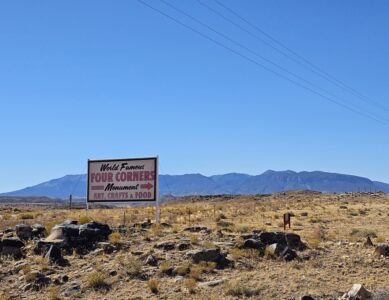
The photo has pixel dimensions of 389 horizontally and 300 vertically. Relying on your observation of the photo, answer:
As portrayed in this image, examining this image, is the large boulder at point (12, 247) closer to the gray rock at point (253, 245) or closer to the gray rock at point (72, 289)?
the gray rock at point (72, 289)

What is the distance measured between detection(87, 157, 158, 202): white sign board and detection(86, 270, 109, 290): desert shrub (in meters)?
12.2

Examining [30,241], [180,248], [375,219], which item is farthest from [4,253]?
[375,219]

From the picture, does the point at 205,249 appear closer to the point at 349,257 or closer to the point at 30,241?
the point at 349,257

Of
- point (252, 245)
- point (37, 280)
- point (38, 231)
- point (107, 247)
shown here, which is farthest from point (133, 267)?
point (38, 231)

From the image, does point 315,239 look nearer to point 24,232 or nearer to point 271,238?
point 271,238

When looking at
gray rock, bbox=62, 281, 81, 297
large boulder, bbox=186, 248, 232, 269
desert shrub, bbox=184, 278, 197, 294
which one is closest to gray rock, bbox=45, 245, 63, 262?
gray rock, bbox=62, 281, 81, 297

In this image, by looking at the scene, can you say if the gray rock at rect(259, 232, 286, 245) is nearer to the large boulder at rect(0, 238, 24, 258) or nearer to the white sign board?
the large boulder at rect(0, 238, 24, 258)

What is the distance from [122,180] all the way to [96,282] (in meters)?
14.1

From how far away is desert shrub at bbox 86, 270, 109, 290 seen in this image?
17.8 meters

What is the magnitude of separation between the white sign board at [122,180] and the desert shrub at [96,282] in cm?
Result: 1216

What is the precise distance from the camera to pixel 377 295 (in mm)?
17031

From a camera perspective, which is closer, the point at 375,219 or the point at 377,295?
the point at 377,295

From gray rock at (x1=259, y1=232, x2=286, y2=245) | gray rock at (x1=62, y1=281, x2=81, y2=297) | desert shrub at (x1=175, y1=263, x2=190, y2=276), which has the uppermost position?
gray rock at (x1=259, y1=232, x2=286, y2=245)

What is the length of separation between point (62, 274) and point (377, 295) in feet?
31.9
